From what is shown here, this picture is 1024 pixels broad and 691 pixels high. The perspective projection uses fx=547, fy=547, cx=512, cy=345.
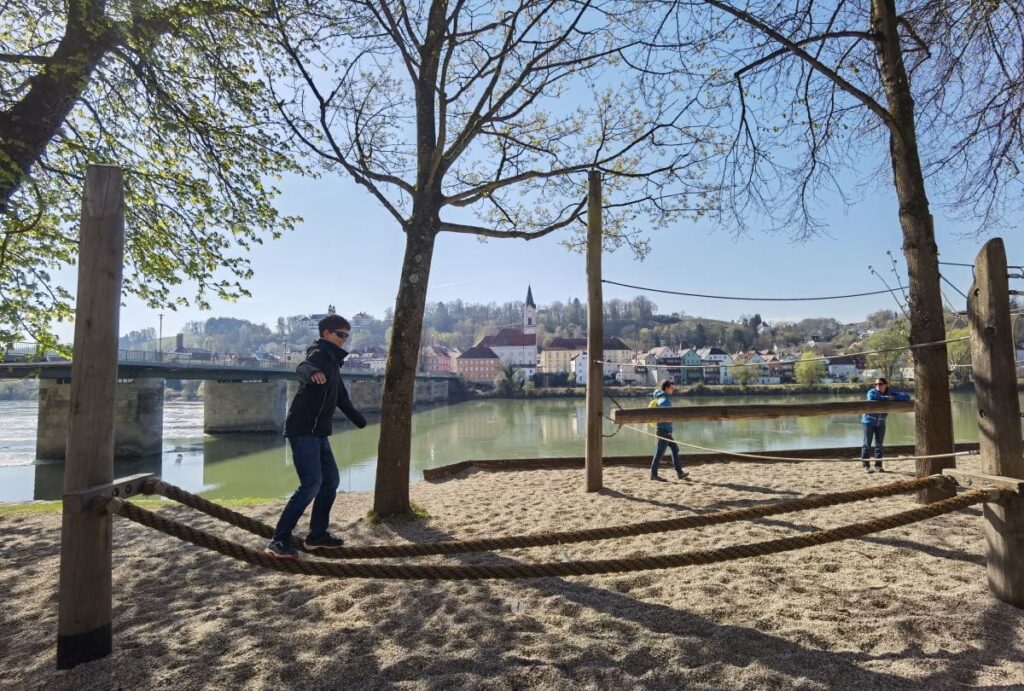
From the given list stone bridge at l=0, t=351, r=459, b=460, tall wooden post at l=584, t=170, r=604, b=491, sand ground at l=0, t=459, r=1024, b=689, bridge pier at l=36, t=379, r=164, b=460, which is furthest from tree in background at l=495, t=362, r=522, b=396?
sand ground at l=0, t=459, r=1024, b=689

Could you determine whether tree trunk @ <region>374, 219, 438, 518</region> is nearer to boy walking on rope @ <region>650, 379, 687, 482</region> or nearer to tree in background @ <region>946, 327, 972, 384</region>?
boy walking on rope @ <region>650, 379, 687, 482</region>

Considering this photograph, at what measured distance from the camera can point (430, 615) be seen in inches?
120

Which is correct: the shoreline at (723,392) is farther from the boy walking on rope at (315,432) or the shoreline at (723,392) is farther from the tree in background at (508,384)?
the boy walking on rope at (315,432)

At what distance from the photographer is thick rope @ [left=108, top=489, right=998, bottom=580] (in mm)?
2303

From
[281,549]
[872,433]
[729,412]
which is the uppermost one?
[729,412]

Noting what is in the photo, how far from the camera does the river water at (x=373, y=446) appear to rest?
1852 cm

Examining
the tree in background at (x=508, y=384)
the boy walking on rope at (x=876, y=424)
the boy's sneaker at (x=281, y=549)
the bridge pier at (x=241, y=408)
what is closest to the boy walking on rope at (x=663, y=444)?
the boy walking on rope at (x=876, y=424)

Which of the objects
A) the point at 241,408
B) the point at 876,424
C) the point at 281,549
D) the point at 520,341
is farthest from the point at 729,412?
the point at 520,341

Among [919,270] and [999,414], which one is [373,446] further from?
[999,414]

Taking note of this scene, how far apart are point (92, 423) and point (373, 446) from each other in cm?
2648

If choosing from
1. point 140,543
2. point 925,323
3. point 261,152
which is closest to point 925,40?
point 925,323

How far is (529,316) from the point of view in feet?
363

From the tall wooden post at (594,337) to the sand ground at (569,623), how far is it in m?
2.00

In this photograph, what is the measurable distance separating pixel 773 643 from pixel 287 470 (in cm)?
2221
